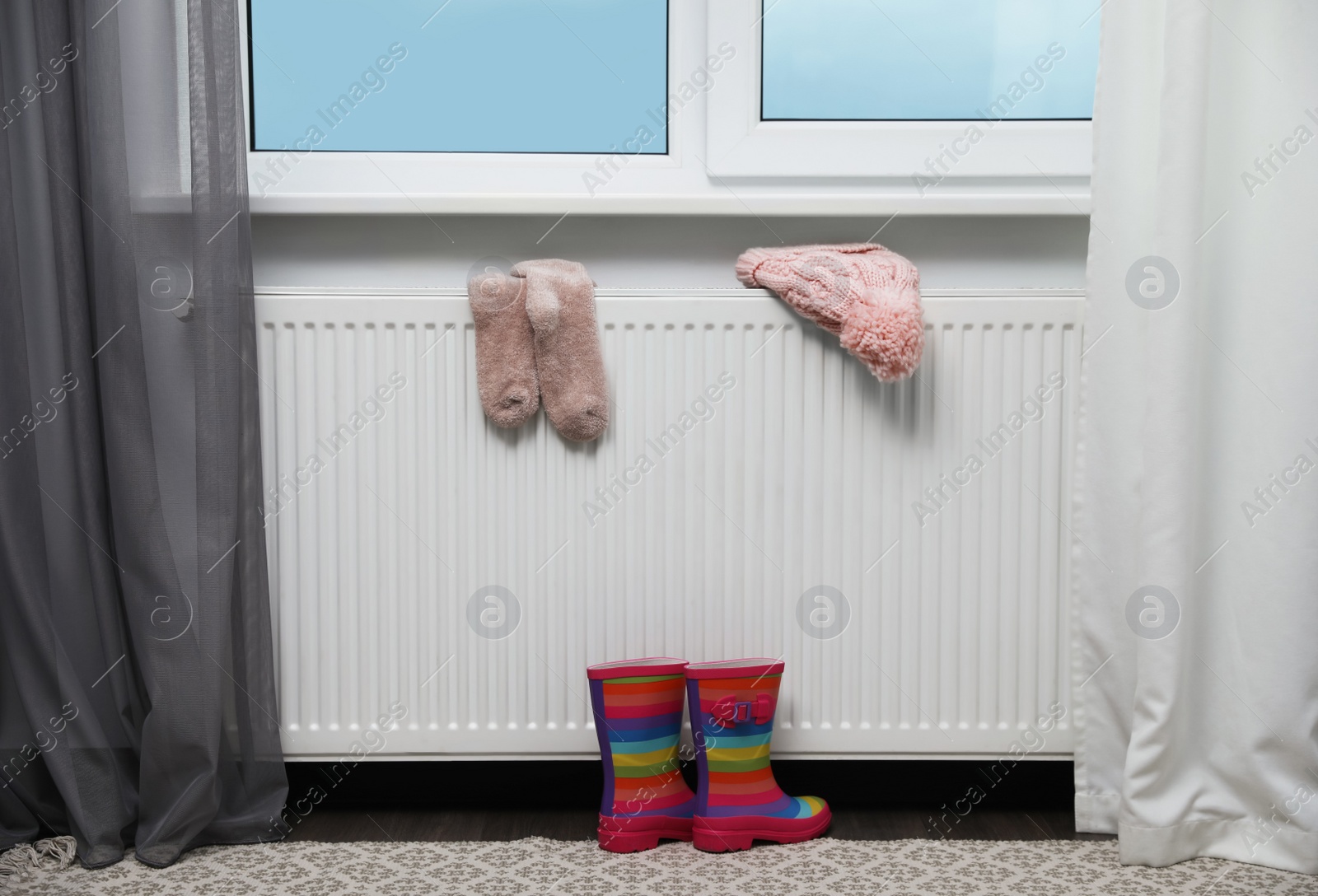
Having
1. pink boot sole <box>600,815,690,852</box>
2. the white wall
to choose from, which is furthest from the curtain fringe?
the white wall

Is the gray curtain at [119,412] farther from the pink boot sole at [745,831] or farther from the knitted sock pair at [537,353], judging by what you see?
the pink boot sole at [745,831]

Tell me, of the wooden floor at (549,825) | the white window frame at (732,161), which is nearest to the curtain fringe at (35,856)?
the wooden floor at (549,825)

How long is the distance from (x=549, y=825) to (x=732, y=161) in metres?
0.91

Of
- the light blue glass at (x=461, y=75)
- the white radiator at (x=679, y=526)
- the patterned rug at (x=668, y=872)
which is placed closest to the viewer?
the patterned rug at (x=668, y=872)

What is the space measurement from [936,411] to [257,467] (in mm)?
839

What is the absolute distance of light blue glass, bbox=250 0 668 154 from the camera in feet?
3.83

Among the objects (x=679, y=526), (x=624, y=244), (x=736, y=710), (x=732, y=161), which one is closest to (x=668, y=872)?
(x=736, y=710)

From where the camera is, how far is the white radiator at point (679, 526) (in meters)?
1.05

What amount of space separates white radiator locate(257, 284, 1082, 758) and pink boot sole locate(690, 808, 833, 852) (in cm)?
9

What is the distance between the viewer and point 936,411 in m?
1.06

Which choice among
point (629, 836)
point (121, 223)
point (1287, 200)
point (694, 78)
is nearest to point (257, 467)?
point (121, 223)

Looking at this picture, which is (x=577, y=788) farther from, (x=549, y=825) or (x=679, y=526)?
(x=679, y=526)

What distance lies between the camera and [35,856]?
3.17 ft

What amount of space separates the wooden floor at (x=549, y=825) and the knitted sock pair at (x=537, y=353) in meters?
0.51
